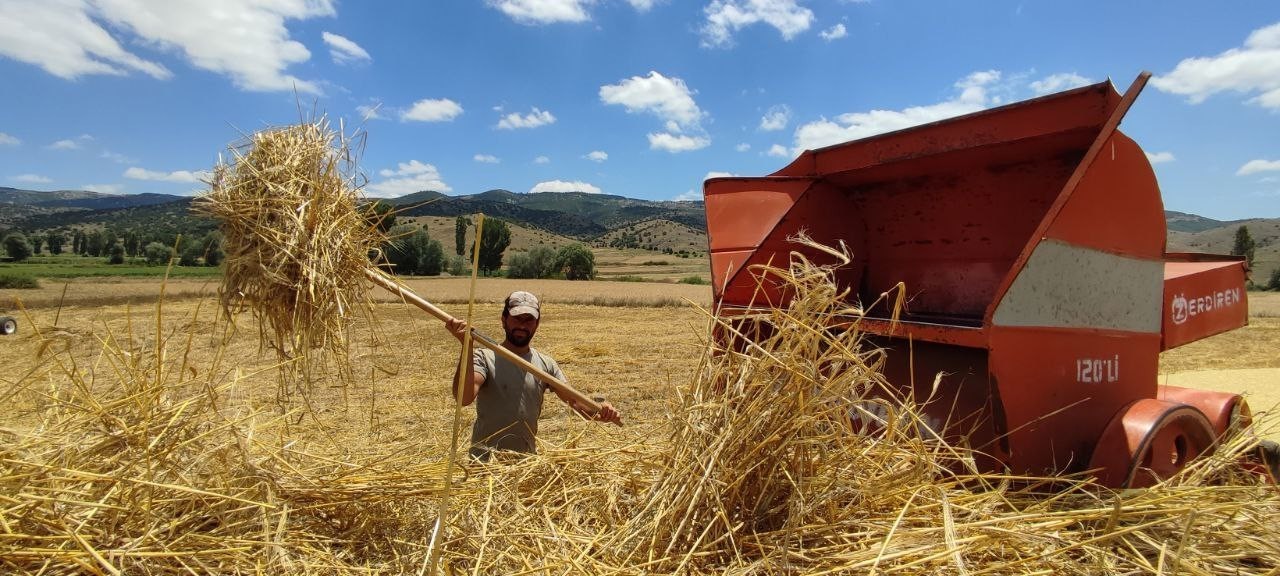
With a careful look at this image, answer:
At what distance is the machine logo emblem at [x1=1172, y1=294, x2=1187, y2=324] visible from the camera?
339cm

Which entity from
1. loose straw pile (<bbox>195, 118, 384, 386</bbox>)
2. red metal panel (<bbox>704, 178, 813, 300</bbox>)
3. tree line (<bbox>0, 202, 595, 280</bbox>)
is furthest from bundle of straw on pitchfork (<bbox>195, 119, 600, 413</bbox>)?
tree line (<bbox>0, 202, 595, 280</bbox>)

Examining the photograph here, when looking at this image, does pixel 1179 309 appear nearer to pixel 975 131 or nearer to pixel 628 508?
pixel 975 131

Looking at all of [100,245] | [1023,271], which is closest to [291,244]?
[1023,271]

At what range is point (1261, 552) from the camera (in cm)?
205

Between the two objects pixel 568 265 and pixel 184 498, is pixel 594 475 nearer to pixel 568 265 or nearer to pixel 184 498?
pixel 184 498

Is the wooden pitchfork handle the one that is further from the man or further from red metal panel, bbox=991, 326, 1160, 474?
red metal panel, bbox=991, 326, 1160, 474

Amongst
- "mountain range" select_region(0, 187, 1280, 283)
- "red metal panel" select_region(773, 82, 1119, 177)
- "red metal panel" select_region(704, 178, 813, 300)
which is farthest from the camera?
"mountain range" select_region(0, 187, 1280, 283)

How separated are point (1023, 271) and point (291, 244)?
2.71m

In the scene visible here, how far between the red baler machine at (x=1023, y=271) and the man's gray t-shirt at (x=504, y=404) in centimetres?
111

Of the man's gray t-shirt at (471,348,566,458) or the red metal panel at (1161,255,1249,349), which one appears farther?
the red metal panel at (1161,255,1249,349)

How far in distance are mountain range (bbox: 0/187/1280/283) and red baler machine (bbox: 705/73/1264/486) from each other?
85.1 inches

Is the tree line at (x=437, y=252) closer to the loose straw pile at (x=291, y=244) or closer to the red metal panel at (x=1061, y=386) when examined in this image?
the loose straw pile at (x=291, y=244)

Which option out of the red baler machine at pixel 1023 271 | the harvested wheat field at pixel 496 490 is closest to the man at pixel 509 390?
the harvested wheat field at pixel 496 490

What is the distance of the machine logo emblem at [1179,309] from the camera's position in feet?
11.1
